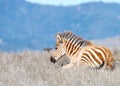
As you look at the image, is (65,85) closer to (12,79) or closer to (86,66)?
(12,79)

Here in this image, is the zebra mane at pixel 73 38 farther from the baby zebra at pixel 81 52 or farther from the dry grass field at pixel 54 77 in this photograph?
the dry grass field at pixel 54 77

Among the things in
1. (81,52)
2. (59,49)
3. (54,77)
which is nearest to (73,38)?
(59,49)

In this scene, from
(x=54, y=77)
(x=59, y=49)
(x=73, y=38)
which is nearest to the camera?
(x=54, y=77)

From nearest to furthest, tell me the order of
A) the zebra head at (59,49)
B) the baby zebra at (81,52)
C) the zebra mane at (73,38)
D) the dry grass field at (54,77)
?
1. the dry grass field at (54,77)
2. the baby zebra at (81,52)
3. the zebra mane at (73,38)
4. the zebra head at (59,49)

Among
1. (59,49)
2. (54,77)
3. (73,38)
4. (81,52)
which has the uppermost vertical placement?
(73,38)

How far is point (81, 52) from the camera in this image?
1364cm

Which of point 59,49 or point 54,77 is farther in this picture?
point 59,49

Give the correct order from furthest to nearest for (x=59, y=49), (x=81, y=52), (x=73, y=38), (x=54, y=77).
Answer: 1. (x=59, y=49)
2. (x=73, y=38)
3. (x=81, y=52)
4. (x=54, y=77)

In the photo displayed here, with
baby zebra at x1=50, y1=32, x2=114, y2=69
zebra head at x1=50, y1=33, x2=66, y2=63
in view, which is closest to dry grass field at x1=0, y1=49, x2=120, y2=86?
baby zebra at x1=50, y1=32, x2=114, y2=69

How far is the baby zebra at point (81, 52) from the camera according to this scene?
1310 cm

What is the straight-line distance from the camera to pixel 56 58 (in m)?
14.5

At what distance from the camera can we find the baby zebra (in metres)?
13.1

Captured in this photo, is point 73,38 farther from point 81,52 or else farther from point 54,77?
point 54,77

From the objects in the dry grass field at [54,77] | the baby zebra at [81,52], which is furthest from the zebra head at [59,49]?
the dry grass field at [54,77]
